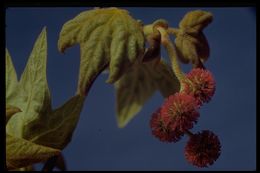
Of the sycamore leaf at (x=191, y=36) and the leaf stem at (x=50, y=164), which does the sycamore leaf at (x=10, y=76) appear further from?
the sycamore leaf at (x=191, y=36)

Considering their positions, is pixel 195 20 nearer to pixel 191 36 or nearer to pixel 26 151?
pixel 191 36

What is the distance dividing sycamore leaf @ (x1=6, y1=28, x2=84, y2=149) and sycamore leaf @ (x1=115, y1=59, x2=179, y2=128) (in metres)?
0.27

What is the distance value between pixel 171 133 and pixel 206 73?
0.13m

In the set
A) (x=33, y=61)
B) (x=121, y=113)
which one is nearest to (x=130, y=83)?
(x=121, y=113)

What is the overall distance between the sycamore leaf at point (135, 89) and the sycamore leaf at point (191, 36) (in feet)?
0.50

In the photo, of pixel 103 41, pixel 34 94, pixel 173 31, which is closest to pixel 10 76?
pixel 34 94

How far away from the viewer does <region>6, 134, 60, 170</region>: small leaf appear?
1.01 meters

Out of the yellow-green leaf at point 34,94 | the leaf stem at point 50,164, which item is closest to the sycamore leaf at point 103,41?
the yellow-green leaf at point 34,94

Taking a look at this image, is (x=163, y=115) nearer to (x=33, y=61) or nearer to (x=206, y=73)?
(x=206, y=73)

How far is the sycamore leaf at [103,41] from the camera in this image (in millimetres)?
1016

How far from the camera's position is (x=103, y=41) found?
106 centimetres

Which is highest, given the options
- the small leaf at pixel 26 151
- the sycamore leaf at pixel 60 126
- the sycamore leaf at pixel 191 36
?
the sycamore leaf at pixel 191 36
